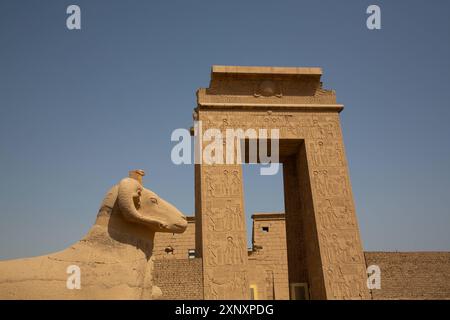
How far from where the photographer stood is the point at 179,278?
8.33 metres

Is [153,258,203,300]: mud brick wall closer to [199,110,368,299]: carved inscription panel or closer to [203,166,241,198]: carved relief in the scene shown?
[199,110,368,299]: carved inscription panel

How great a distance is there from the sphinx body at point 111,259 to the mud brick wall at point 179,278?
4.29 metres

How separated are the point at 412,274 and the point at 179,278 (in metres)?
5.15

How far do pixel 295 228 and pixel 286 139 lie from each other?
2359mm

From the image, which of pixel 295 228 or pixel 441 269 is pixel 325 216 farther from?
pixel 441 269

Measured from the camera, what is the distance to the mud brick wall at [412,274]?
340 inches

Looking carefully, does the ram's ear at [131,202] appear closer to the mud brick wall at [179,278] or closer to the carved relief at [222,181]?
the mud brick wall at [179,278]

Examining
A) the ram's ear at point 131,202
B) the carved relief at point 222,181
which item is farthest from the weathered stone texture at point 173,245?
the ram's ear at point 131,202

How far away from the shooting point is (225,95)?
32.7 ft

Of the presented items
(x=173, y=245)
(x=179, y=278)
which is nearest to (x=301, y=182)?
(x=179, y=278)

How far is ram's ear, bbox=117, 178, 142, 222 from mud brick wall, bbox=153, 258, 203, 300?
184 inches
